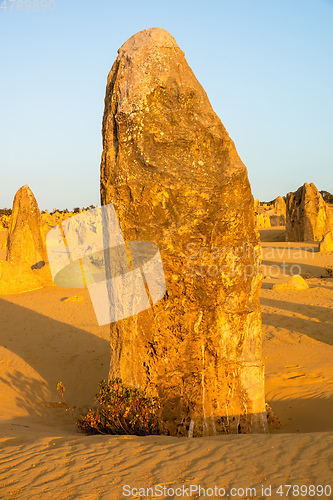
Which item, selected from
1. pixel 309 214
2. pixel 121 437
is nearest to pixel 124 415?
pixel 121 437

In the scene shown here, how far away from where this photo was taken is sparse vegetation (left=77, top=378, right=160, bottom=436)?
185 inches

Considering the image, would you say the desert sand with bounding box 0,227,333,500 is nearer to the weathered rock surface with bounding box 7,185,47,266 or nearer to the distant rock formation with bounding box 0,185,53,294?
the distant rock formation with bounding box 0,185,53,294

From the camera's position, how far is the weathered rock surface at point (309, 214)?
22.8 meters

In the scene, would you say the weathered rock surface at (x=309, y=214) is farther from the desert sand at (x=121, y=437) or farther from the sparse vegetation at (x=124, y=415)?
the sparse vegetation at (x=124, y=415)

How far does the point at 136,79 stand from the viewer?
481 centimetres

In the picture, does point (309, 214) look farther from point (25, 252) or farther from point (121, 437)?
point (121, 437)

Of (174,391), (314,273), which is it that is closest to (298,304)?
(314,273)

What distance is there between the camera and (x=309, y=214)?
22859 millimetres

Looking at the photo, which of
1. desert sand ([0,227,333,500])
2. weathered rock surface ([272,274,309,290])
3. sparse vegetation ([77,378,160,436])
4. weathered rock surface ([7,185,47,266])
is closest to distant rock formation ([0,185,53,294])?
weathered rock surface ([7,185,47,266])

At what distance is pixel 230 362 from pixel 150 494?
7.20 ft

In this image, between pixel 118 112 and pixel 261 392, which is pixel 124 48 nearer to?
pixel 118 112

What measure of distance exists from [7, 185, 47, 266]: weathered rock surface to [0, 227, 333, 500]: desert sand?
201 centimetres

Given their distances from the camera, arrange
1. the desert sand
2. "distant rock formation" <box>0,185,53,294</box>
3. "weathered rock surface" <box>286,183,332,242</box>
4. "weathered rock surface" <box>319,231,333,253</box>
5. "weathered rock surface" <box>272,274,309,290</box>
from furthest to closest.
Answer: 1. "weathered rock surface" <box>286,183,332,242</box>
2. "weathered rock surface" <box>319,231,333,253</box>
3. "distant rock formation" <box>0,185,53,294</box>
4. "weathered rock surface" <box>272,274,309,290</box>
5. the desert sand

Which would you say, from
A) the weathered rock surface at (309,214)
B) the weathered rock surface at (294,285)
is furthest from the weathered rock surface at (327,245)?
the weathered rock surface at (294,285)
